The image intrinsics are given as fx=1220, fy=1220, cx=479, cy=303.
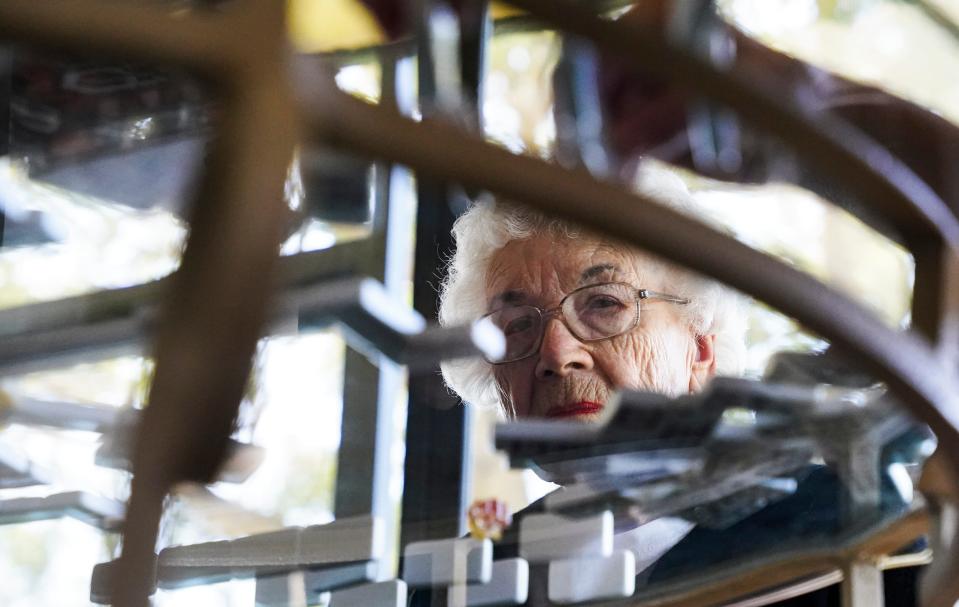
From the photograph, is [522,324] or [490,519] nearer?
[490,519]

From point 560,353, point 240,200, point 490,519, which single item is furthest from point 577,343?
point 240,200

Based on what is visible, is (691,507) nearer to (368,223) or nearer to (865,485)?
(865,485)

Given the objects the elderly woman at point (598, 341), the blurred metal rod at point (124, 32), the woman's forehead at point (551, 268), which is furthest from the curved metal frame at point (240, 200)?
the woman's forehead at point (551, 268)

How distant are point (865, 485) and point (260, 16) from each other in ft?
1.19

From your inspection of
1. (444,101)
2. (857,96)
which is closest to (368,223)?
(444,101)

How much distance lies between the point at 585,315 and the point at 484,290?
86 mm

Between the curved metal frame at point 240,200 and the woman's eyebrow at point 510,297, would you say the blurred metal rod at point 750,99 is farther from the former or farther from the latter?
the woman's eyebrow at point 510,297

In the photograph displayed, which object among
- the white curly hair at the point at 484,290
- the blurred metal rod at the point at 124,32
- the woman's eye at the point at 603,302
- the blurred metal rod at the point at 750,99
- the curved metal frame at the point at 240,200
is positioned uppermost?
the woman's eye at the point at 603,302

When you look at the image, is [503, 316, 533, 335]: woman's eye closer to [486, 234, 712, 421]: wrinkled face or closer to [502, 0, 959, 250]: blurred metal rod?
[486, 234, 712, 421]: wrinkled face

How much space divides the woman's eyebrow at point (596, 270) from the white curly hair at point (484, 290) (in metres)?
0.04

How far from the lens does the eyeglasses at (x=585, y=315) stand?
832 mm

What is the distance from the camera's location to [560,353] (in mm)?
994

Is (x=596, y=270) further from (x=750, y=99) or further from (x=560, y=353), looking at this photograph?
(x=750, y=99)

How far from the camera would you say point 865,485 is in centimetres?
53
